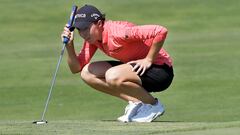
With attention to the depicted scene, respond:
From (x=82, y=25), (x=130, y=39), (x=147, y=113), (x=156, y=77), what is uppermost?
(x=82, y=25)

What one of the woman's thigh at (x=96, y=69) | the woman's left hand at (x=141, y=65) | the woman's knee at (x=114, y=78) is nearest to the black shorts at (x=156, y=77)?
the woman's left hand at (x=141, y=65)

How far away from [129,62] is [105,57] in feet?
23.6

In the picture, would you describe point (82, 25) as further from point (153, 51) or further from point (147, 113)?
point (147, 113)

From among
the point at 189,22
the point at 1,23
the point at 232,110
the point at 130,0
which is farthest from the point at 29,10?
the point at 232,110

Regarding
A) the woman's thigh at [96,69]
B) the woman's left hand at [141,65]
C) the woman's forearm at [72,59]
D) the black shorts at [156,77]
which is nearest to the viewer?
the woman's left hand at [141,65]

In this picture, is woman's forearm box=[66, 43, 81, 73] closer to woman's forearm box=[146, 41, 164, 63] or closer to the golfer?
the golfer

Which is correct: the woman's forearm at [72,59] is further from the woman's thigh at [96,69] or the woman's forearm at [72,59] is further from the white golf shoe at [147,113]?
the white golf shoe at [147,113]

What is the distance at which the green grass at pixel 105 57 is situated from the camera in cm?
648

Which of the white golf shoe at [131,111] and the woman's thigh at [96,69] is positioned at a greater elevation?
the woman's thigh at [96,69]

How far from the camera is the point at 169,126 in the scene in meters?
6.15

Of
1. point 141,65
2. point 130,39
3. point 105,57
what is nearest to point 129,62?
point 141,65

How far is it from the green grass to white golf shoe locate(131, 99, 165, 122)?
151 millimetres

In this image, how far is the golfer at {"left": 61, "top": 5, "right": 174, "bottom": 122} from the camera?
671cm

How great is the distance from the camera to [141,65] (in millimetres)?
6816
